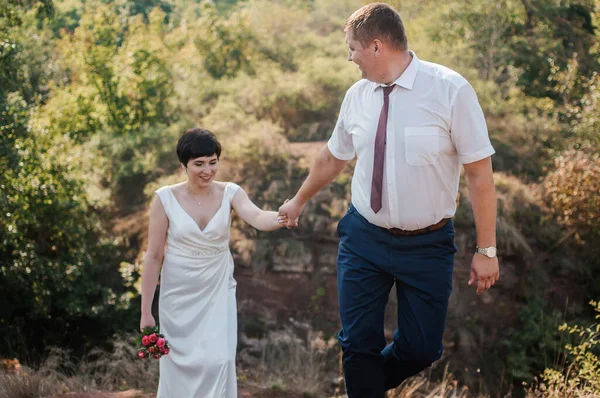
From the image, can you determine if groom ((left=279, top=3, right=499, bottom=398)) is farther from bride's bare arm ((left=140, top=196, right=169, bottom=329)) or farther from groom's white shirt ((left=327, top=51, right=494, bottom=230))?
bride's bare arm ((left=140, top=196, right=169, bottom=329))

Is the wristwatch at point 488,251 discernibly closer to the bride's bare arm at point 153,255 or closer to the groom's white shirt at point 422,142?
the groom's white shirt at point 422,142

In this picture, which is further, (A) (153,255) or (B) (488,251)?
(A) (153,255)

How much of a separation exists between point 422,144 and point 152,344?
186 cm

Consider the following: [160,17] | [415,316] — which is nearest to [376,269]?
[415,316]

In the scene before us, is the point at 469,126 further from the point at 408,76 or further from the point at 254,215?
the point at 254,215

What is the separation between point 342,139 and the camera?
13.1 feet

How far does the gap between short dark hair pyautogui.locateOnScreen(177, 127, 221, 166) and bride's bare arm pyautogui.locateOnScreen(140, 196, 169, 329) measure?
32cm

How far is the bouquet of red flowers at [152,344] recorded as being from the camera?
3.94 m

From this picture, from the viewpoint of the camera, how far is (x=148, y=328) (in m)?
4.02

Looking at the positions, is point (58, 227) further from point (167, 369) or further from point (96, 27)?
point (167, 369)

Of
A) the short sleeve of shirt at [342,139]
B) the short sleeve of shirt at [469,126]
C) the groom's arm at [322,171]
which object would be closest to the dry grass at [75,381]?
the groom's arm at [322,171]

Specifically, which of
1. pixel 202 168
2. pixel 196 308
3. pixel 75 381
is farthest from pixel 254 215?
pixel 75 381

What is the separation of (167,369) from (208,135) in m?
1.38

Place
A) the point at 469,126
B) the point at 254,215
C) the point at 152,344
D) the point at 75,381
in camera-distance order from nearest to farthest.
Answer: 1. the point at 469,126
2. the point at 152,344
3. the point at 254,215
4. the point at 75,381
